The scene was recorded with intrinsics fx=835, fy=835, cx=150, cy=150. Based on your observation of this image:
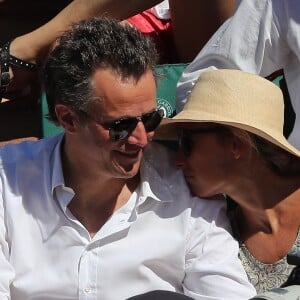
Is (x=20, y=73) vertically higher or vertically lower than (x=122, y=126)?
lower

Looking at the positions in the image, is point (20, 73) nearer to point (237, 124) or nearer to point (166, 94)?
point (166, 94)

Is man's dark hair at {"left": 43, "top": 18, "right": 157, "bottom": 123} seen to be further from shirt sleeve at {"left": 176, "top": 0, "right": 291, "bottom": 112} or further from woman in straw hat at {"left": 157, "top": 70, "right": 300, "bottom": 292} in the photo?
shirt sleeve at {"left": 176, "top": 0, "right": 291, "bottom": 112}

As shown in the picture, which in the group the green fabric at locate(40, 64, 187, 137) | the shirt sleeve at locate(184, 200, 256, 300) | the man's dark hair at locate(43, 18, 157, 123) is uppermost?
the man's dark hair at locate(43, 18, 157, 123)

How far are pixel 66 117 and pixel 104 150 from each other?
0.47ft

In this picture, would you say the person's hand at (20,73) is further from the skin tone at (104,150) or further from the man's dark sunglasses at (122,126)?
the man's dark sunglasses at (122,126)

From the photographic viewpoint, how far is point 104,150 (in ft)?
6.93

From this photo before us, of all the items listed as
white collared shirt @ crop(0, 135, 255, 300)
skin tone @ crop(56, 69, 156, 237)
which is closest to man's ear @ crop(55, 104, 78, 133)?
skin tone @ crop(56, 69, 156, 237)

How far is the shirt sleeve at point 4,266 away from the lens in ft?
7.02

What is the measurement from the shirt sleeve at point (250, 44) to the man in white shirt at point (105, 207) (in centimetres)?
33

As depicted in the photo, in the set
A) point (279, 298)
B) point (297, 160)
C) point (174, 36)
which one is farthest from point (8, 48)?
point (279, 298)

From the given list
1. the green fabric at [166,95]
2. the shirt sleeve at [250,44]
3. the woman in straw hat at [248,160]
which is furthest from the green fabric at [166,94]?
the woman in straw hat at [248,160]

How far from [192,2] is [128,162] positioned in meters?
1.08

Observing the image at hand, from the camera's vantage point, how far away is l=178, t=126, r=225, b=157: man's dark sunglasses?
2191 millimetres

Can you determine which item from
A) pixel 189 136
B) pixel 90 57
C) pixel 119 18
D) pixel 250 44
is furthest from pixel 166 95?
pixel 90 57
